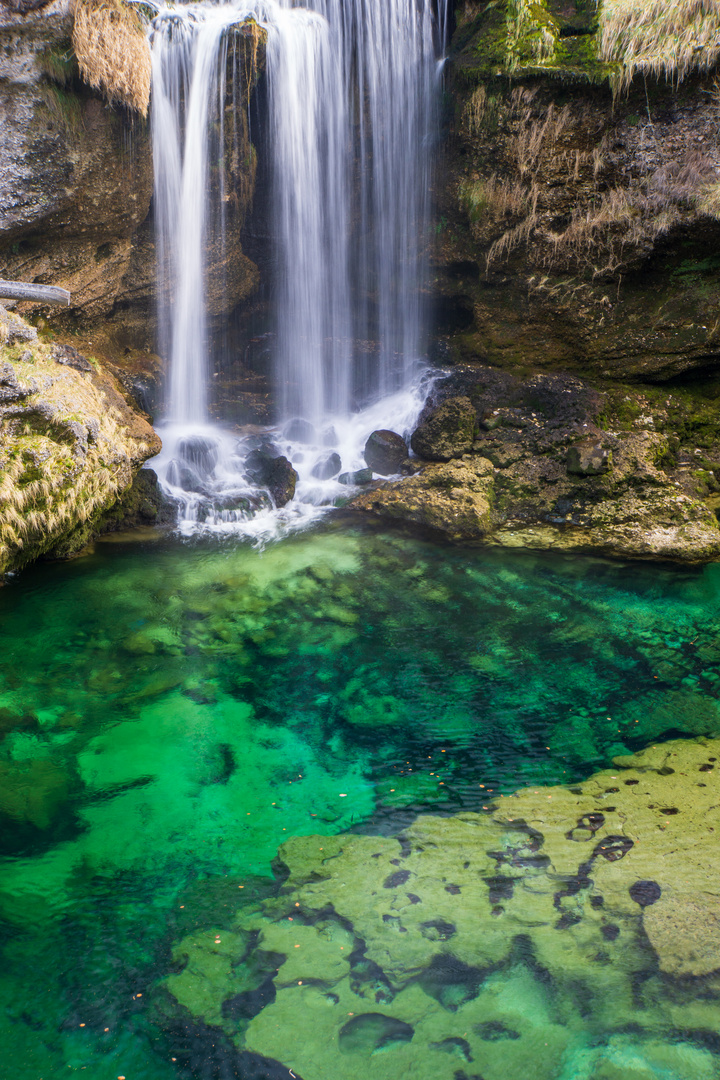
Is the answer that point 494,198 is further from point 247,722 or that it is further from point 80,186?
point 247,722

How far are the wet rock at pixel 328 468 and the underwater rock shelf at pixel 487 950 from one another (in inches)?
232

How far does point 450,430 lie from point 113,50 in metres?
5.61

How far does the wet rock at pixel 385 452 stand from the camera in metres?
9.13

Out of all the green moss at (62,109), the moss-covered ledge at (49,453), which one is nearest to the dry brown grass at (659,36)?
the green moss at (62,109)

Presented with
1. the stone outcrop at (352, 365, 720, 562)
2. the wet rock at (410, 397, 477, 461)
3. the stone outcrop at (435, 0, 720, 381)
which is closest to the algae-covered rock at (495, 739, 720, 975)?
the stone outcrop at (352, 365, 720, 562)

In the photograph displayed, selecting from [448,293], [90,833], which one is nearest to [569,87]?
[448,293]

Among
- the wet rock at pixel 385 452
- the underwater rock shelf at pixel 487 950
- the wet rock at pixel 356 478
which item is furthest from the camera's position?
the wet rock at pixel 385 452

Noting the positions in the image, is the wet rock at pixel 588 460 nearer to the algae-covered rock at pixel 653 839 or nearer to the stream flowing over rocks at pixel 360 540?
the stream flowing over rocks at pixel 360 540

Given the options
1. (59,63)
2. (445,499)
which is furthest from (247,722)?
(59,63)

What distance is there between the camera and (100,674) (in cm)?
523

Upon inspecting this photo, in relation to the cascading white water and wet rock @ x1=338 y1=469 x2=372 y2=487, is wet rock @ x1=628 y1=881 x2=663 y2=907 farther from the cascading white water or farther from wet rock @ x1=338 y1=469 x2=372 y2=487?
wet rock @ x1=338 y1=469 x2=372 y2=487

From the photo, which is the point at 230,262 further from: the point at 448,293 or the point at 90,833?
the point at 90,833

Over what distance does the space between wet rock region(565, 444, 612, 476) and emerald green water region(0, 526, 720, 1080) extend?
1365mm

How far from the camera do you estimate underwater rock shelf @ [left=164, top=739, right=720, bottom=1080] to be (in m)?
2.75
